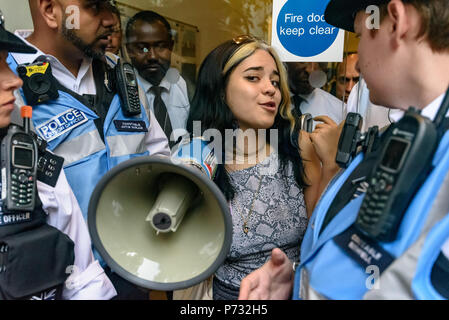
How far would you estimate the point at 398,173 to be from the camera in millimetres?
650

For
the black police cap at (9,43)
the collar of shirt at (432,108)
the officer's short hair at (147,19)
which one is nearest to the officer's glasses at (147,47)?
the officer's short hair at (147,19)

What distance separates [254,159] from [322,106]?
891mm

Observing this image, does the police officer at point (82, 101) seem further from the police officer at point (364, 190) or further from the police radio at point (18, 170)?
the police officer at point (364, 190)

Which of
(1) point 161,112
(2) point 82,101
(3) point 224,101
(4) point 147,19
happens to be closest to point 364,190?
(3) point 224,101

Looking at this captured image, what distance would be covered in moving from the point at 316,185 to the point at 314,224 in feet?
1.74

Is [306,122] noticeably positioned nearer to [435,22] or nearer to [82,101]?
[435,22]

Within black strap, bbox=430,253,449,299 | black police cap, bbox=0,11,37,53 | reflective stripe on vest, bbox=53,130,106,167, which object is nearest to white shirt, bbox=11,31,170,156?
reflective stripe on vest, bbox=53,130,106,167

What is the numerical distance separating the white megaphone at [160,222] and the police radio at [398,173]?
34 centimetres

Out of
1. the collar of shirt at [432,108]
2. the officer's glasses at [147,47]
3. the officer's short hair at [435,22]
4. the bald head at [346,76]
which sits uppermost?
the officer's short hair at [435,22]

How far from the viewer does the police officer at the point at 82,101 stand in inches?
53.6

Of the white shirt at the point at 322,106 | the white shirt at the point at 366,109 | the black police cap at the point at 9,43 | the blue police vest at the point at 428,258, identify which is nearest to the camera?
the blue police vest at the point at 428,258

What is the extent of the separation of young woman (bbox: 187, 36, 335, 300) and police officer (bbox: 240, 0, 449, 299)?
0.36 m

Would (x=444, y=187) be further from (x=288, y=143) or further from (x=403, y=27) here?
(x=288, y=143)

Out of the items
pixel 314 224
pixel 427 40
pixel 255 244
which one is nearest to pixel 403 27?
pixel 427 40
